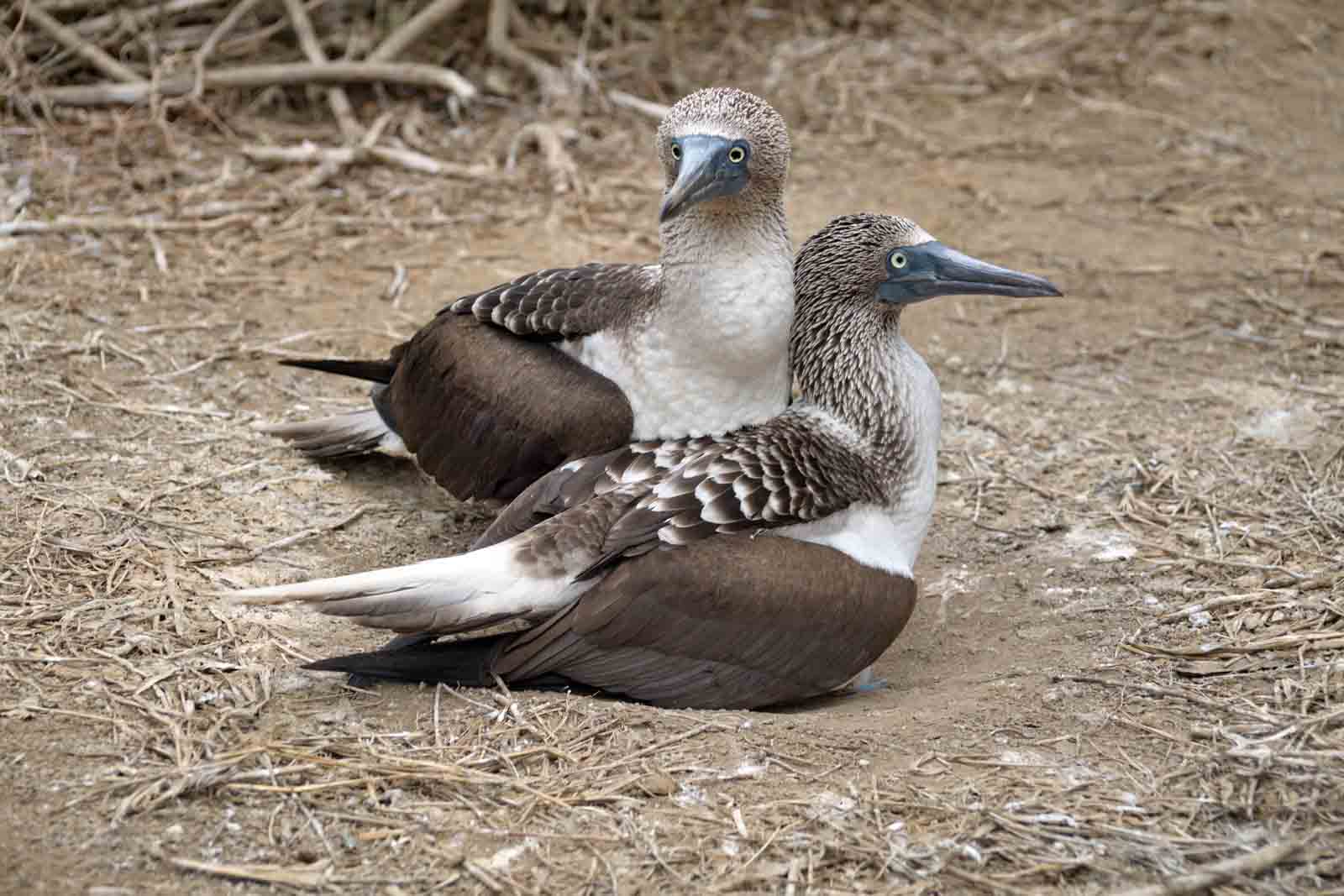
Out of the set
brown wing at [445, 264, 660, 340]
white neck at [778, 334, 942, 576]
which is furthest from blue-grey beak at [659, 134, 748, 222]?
white neck at [778, 334, 942, 576]

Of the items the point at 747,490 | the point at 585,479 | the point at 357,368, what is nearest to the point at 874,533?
the point at 747,490

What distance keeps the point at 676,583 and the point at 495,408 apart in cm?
104

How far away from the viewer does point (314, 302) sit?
6980 mm

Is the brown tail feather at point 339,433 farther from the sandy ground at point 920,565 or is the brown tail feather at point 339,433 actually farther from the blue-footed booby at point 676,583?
the blue-footed booby at point 676,583

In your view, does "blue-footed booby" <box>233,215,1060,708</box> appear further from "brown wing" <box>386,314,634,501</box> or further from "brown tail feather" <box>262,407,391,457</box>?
"brown tail feather" <box>262,407,391,457</box>

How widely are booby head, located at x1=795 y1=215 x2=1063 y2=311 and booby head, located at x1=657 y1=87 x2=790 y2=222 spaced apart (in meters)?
0.40

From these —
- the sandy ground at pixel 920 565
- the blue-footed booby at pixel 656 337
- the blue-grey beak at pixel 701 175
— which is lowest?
the sandy ground at pixel 920 565

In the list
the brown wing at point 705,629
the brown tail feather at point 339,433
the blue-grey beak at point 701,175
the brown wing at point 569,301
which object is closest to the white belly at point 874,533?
the brown wing at point 705,629

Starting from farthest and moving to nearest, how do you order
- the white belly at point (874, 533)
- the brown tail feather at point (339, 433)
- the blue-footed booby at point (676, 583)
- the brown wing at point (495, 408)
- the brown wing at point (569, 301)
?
the brown tail feather at point (339, 433) < the brown wing at point (569, 301) < the brown wing at point (495, 408) < the white belly at point (874, 533) < the blue-footed booby at point (676, 583)

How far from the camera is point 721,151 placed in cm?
452

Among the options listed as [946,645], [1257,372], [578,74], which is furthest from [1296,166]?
[946,645]

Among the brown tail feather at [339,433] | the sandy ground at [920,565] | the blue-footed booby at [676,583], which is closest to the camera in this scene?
the sandy ground at [920,565]

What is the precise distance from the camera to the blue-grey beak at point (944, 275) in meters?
4.96

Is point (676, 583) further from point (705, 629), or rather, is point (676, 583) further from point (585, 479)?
point (585, 479)
